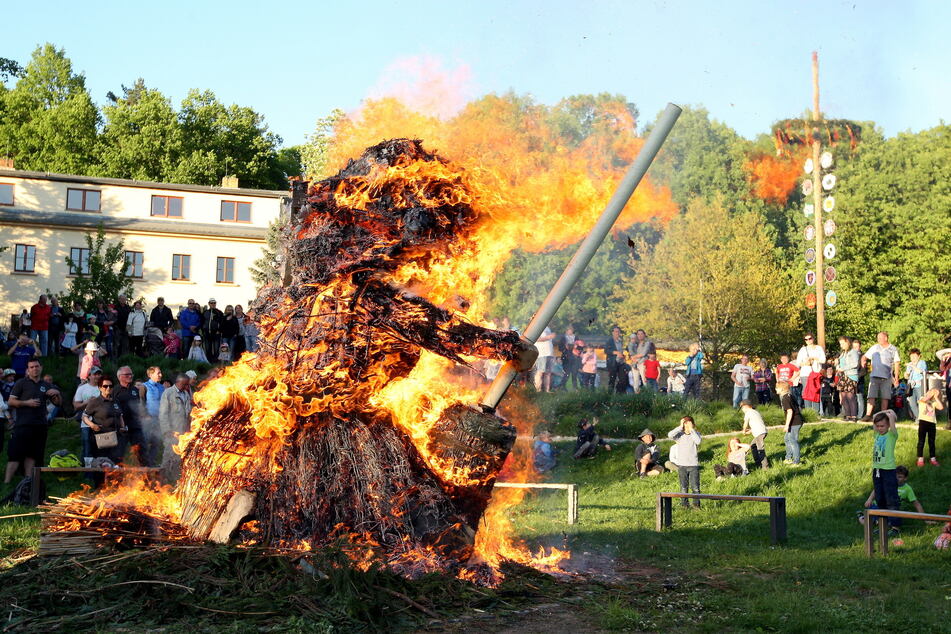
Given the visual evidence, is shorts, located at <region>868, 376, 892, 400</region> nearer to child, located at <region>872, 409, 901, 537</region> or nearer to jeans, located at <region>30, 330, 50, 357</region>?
child, located at <region>872, 409, 901, 537</region>

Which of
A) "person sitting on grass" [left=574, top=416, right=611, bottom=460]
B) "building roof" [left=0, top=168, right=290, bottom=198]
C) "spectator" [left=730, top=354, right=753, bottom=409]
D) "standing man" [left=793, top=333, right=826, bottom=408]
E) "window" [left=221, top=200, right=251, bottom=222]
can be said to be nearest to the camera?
"person sitting on grass" [left=574, top=416, right=611, bottom=460]

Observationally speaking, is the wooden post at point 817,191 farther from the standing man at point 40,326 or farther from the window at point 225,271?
the window at point 225,271

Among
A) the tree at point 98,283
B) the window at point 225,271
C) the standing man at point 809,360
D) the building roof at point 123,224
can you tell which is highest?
the building roof at point 123,224

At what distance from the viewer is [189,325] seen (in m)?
25.0

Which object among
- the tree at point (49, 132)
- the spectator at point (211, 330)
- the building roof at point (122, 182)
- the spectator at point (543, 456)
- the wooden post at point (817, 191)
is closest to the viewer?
the spectator at point (543, 456)

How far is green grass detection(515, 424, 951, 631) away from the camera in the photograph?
812cm

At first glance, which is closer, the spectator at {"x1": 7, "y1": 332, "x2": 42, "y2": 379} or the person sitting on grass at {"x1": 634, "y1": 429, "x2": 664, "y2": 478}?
the spectator at {"x1": 7, "y1": 332, "x2": 42, "y2": 379}

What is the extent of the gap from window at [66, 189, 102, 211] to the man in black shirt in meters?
35.4

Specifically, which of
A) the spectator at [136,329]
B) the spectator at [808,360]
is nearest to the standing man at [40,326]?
the spectator at [136,329]

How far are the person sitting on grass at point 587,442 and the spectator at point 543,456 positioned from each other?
60cm

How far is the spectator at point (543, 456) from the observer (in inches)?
832

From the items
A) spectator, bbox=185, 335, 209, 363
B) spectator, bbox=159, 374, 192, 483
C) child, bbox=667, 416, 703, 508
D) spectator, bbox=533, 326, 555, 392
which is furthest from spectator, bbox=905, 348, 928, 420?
spectator, bbox=185, 335, 209, 363

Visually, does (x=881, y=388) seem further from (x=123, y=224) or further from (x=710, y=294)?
(x=123, y=224)

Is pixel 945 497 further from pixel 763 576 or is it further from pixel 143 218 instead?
pixel 143 218
